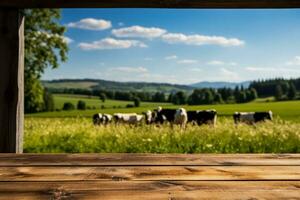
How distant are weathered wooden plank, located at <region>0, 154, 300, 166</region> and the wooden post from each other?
215 millimetres

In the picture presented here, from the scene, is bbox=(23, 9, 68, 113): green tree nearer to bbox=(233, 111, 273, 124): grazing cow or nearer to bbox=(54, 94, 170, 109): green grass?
bbox=(54, 94, 170, 109): green grass

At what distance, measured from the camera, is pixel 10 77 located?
5.87 ft

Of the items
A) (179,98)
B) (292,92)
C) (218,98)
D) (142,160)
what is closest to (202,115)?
(179,98)

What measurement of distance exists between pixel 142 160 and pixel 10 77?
77cm

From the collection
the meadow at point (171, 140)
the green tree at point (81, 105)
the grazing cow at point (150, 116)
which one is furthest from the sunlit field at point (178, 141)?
the green tree at point (81, 105)

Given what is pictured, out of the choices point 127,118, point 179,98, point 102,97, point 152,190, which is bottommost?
point 152,190

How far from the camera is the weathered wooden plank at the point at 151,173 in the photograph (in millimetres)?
1193

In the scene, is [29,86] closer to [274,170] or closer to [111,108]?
[111,108]

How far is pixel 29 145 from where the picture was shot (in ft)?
19.4

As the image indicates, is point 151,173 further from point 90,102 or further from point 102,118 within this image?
point 90,102

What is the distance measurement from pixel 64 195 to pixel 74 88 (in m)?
24.1
